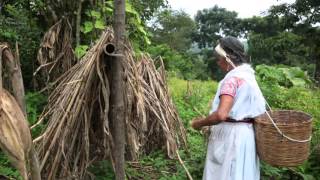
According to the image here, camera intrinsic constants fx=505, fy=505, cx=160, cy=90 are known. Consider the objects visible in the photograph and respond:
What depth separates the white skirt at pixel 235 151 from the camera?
130 inches

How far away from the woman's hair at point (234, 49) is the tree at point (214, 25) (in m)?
30.7

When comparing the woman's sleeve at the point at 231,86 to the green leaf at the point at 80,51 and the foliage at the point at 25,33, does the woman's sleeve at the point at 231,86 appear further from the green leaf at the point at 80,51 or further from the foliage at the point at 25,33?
the foliage at the point at 25,33

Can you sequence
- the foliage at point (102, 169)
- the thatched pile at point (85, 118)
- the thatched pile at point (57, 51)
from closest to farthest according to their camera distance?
the thatched pile at point (85, 118) → the foliage at point (102, 169) → the thatched pile at point (57, 51)

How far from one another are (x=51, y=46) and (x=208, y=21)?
31.4 metres

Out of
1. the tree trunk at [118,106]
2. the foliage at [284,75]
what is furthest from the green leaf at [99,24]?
the foliage at [284,75]

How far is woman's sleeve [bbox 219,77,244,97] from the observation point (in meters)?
3.15

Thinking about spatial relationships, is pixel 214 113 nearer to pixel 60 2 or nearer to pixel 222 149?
pixel 222 149

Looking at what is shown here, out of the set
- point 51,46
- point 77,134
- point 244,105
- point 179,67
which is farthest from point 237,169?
point 179,67

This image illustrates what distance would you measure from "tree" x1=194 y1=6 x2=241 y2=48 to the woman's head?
30.7 metres

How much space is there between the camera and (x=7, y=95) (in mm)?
1680

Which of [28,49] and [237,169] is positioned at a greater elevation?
[28,49]

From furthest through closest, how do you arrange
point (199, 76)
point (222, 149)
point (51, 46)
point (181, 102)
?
point (199, 76), point (181, 102), point (51, 46), point (222, 149)

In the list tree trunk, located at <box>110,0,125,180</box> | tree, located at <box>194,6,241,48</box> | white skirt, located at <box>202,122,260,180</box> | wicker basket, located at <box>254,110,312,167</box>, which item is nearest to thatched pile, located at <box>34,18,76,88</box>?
tree trunk, located at <box>110,0,125,180</box>

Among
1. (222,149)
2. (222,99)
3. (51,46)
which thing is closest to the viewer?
(222,99)
